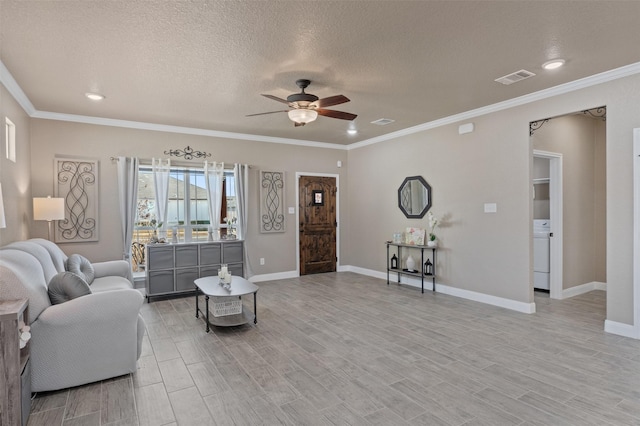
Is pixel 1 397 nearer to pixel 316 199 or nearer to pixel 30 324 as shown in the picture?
pixel 30 324

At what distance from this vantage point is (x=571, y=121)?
5.47m

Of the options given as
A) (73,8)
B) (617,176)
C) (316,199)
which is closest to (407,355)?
(617,176)

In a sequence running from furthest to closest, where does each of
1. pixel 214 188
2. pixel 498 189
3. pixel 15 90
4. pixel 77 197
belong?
pixel 214 188
pixel 77 197
pixel 498 189
pixel 15 90

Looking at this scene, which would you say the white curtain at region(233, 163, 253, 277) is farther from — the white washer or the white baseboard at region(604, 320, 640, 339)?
the white baseboard at region(604, 320, 640, 339)

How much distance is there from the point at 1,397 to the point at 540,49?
4768 mm

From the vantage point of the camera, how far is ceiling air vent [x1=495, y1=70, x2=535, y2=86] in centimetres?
370

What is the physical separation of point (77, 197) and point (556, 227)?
7194 millimetres

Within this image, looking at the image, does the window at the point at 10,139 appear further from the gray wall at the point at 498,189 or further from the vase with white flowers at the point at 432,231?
the vase with white flowers at the point at 432,231

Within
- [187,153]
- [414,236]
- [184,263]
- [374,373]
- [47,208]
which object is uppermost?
[187,153]

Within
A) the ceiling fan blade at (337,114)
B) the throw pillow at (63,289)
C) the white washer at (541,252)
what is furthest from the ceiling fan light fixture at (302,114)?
the white washer at (541,252)

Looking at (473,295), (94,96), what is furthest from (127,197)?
(473,295)

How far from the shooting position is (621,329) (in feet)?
12.2

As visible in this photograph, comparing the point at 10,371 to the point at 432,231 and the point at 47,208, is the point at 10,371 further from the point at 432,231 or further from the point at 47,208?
the point at 432,231

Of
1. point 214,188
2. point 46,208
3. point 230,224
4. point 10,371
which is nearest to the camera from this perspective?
point 10,371
